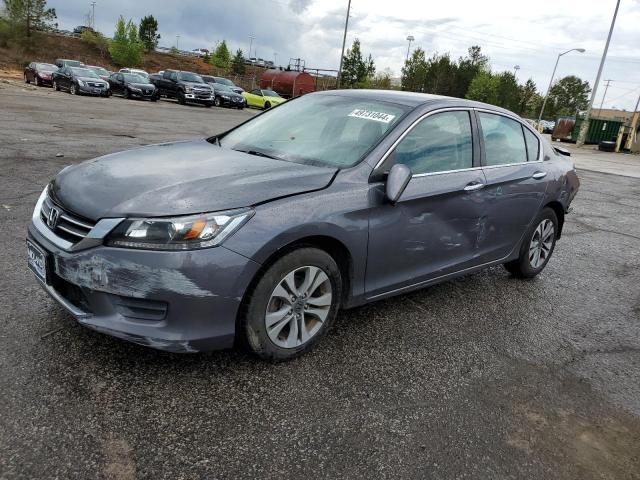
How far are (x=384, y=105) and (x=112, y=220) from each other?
210 centimetres

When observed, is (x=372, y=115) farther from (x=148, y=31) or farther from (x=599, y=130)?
(x=148, y=31)

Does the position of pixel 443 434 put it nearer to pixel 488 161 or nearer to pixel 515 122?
pixel 488 161

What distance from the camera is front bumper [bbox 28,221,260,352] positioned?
2518 millimetres

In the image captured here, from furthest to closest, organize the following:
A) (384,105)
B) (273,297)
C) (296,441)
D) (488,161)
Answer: (488,161) → (384,105) → (273,297) → (296,441)

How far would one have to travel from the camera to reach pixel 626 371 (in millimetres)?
3514

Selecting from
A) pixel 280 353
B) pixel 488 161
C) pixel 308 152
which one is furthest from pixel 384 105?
pixel 280 353

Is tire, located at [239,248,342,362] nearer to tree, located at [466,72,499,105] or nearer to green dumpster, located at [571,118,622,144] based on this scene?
green dumpster, located at [571,118,622,144]

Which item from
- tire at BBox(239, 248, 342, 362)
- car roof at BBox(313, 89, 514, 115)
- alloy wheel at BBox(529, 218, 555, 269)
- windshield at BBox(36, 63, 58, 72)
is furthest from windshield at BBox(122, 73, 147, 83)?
tire at BBox(239, 248, 342, 362)

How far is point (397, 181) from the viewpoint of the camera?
3.13 meters

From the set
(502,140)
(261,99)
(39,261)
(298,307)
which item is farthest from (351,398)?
(261,99)

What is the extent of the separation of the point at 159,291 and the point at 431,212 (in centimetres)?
191

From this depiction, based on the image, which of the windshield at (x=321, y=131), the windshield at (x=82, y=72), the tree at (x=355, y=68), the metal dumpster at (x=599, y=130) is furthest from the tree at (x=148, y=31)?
the windshield at (x=321, y=131)

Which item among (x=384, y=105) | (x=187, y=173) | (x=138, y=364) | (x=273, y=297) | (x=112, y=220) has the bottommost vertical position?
(x=138, y=364)

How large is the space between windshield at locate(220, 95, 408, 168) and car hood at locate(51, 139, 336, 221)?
21 centimetres
